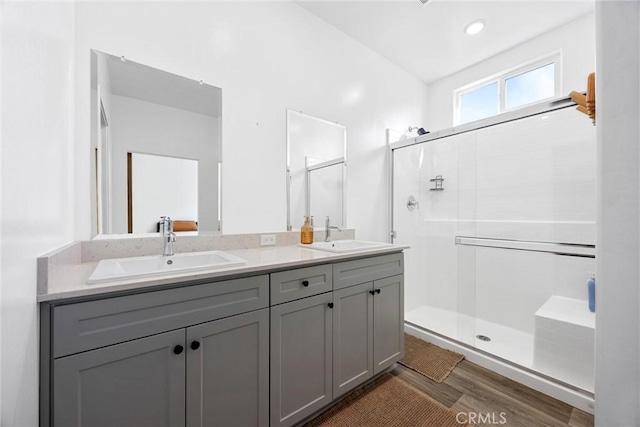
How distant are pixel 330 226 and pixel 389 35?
184cm

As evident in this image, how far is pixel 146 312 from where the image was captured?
938 mm

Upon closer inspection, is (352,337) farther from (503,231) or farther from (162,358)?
(503,231)

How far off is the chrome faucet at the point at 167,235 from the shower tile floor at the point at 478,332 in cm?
219

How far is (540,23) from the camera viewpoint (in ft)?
7.53

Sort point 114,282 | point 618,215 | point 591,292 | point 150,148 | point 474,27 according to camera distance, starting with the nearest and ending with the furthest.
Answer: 1. point 618,215
2. point 114,282
3. point 150,148
4. point 591,292
5. point 474,27

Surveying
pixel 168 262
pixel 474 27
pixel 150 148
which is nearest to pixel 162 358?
pixel 168 262

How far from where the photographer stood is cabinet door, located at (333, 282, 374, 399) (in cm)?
151

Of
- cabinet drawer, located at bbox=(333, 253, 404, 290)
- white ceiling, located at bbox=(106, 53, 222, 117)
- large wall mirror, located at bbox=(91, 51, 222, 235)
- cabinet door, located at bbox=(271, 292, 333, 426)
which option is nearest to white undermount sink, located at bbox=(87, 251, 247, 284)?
large wall mirror, located at bbox=(91, 51, 222, 235)

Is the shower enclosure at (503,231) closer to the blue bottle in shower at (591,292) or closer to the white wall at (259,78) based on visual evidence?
the blue bottle in shower at (591,292)

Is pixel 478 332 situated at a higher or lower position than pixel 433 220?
lower

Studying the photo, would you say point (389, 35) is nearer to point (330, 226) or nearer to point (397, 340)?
point (330, 226)

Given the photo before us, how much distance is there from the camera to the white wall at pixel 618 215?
282 mm

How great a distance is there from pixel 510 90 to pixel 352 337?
9.74 feet

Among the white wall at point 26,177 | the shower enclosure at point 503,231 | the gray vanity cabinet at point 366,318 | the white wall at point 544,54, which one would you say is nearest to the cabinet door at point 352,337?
the gray vanity cabinet at point 366,318
